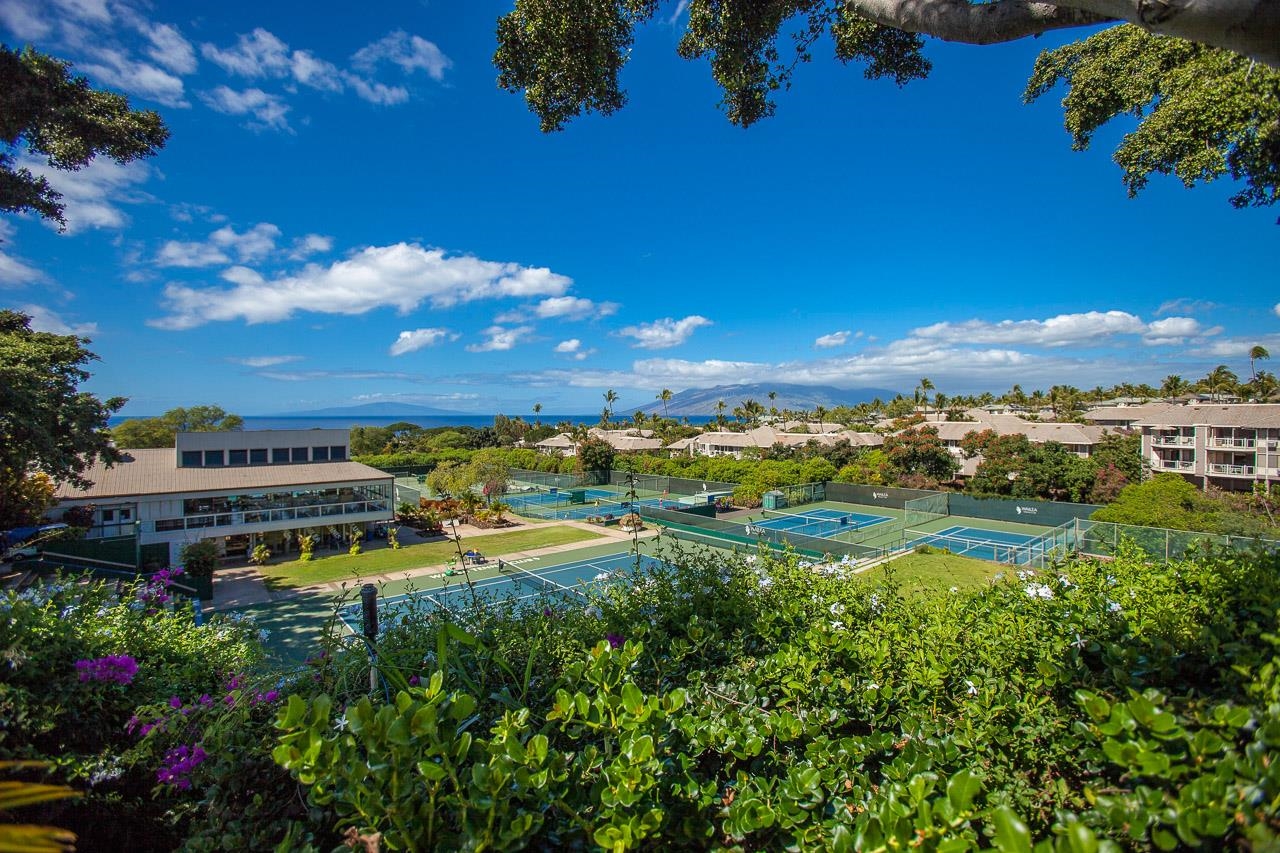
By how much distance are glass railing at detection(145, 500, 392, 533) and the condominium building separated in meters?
50.7

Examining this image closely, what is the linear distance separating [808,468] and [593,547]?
2087cm

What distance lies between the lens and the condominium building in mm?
32531

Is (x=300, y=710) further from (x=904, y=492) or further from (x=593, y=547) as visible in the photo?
(x=904, y=492)

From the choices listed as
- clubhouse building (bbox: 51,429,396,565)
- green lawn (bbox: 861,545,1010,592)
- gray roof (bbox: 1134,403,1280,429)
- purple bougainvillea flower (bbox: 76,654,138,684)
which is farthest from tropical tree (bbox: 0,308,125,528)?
gray roof (bbox: 1134,403,1280,429)

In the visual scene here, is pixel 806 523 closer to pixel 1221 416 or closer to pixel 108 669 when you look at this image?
pixel 1221 416

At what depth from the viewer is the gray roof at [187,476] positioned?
69.9 ft

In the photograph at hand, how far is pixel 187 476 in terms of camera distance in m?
24.0

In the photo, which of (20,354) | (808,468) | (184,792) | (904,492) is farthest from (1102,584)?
(808,468)

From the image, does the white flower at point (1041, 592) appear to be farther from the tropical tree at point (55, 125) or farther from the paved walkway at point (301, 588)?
the tropical tree at point (55, 125)

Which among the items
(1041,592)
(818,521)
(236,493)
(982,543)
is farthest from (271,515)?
(982,543)

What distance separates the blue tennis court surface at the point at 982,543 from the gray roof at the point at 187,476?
89.9 feet

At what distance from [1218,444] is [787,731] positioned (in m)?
50.5

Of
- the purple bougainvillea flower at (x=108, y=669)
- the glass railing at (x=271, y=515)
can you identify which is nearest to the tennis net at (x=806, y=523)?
the glass railing at (x=271, y=515)

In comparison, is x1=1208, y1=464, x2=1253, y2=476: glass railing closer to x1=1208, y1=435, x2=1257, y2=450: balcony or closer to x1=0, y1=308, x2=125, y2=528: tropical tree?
x1=1208, y1=435, x2=1257, y2=450: balcony
